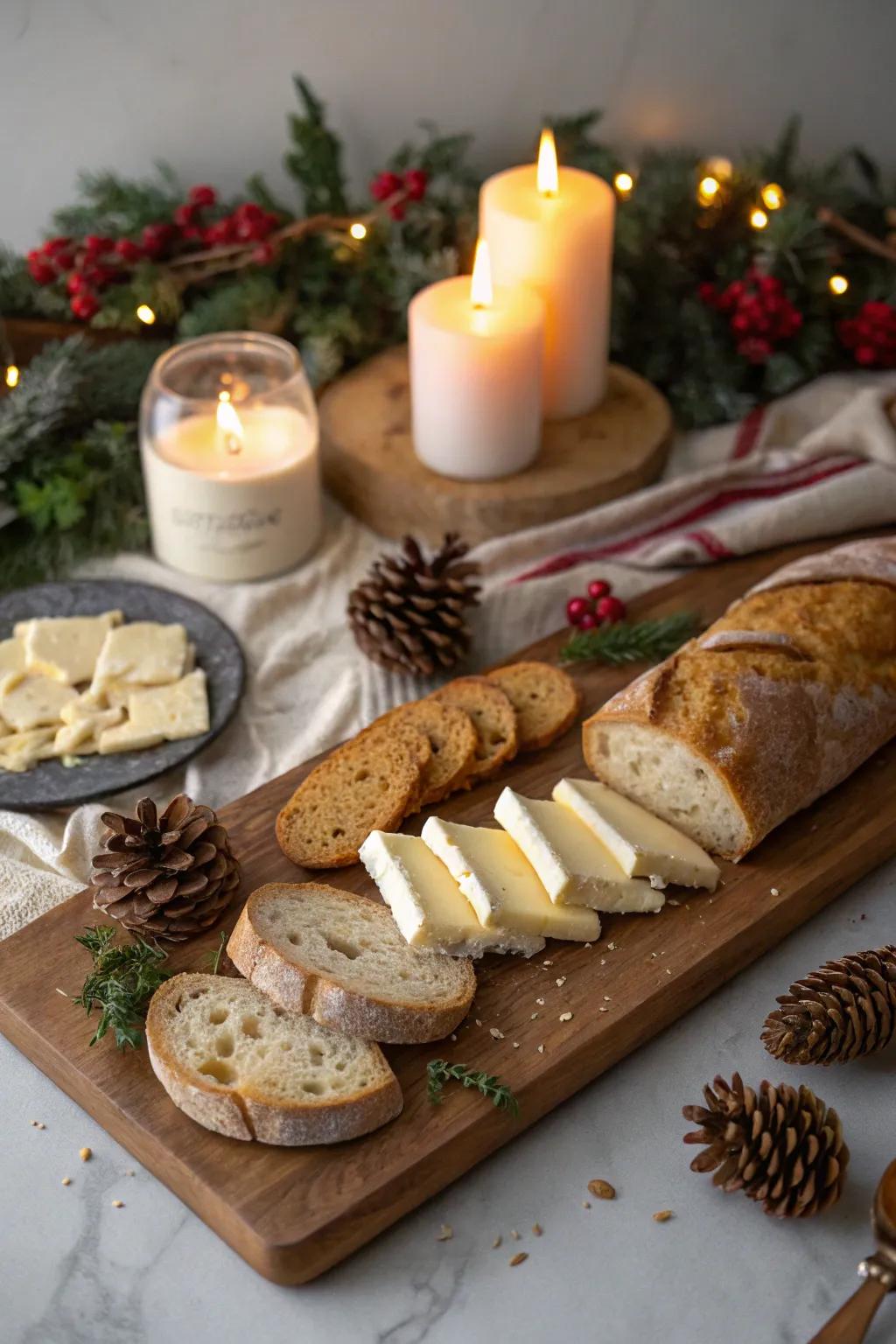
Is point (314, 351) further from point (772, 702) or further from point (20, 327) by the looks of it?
point (772, 702)

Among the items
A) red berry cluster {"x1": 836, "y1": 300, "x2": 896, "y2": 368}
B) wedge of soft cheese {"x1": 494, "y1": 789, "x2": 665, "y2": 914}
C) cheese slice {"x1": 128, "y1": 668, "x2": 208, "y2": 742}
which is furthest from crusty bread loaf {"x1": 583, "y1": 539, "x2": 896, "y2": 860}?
red berry cluster {"x1": 836, "y1": 300, "x2": 896, "y2": 368}

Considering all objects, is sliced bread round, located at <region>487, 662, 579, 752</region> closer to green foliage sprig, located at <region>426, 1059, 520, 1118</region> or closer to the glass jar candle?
the glass jar candle

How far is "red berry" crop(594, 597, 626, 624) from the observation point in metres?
2.90

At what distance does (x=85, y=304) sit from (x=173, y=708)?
110 cm

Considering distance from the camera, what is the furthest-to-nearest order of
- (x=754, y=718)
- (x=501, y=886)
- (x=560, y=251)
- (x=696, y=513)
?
(x=696, y=513), (x=560, y=251), (x=754, y=718), (x=501, y=886)

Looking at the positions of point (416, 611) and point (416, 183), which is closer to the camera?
point (416, 611)

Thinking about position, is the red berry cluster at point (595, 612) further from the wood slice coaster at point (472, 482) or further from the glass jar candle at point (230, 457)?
the glass jar candle at point (230, 457)

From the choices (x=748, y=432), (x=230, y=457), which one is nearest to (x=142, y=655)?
(x=230, y=457)

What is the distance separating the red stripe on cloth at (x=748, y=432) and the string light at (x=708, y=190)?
529mm

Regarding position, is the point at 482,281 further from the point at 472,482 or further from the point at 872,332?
the point at 872,332

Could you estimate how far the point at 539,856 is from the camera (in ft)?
7.21

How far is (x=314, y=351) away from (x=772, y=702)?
62.7 inches

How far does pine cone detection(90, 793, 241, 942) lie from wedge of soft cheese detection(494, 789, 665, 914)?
18.5 inches

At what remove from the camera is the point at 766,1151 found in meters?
1.85
